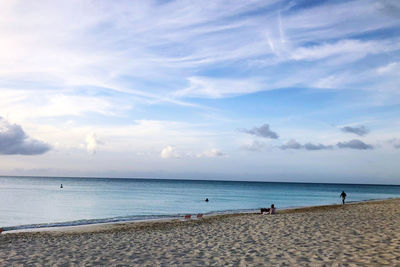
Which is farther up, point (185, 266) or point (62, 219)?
point (185, 266)

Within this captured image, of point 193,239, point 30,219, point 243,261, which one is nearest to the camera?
point 243,261

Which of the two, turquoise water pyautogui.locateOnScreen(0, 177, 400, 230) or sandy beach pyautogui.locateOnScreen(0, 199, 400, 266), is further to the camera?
turquoise water pyautogui.locateOnScreen(0, 177, 400, 230)

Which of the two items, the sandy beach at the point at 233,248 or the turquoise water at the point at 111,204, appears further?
the turquoise water at the point at 111,204

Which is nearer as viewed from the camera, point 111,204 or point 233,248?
point 233,248

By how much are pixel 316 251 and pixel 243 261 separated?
270 cm

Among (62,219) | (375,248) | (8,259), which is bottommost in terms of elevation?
(62,219)

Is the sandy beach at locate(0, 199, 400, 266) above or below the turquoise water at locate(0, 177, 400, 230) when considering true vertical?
above

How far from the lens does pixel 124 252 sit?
11.5 meters

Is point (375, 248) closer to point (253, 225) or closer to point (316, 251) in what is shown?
point (316, 251)

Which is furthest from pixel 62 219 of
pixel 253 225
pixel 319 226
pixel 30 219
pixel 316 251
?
pixel 316 251

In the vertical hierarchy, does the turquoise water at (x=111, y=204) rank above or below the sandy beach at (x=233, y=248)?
below

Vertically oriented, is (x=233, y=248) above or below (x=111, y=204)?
above

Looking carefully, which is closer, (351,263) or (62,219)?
(351,263)

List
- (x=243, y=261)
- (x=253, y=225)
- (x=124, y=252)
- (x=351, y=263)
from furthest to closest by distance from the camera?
1. (x=253, y=225)
2. (x=124, y=252)
3. (x=243, y=261)
4. (x=351, y=263)
